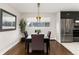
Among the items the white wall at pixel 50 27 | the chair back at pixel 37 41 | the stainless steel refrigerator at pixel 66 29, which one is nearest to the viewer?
the chair back at pixel 37 41

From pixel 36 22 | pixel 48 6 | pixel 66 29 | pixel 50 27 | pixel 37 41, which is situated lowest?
pixel 37 41

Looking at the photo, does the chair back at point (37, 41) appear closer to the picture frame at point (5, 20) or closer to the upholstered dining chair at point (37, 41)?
the upholstered dining chair at point (37, 41)

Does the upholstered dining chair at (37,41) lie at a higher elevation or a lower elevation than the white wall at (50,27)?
lower

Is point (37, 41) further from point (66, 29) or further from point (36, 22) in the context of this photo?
point (36, 22)

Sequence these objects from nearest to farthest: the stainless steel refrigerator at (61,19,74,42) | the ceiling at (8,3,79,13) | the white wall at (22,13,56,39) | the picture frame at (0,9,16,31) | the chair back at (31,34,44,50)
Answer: the chair back at (31,34,44,50) → the picture frame at (0,9,16,31) → the ceiling at (8,3,79,13) → the stainless steel refrigerator at (61,19,74,42) → the white wall at (22,13,56,39)

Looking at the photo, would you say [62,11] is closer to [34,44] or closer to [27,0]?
[34,44]

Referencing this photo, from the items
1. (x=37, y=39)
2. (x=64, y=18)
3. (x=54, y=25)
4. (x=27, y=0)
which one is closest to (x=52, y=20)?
(x=54, y=25)

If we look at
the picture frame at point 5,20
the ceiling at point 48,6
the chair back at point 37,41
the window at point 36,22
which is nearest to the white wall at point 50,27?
the window at point 36,22

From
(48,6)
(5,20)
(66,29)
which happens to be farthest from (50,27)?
(5,20)

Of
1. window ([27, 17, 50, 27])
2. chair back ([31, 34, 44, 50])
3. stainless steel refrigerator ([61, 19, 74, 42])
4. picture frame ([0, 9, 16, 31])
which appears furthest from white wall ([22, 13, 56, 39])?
chair back ([31, 34, 44, 50])

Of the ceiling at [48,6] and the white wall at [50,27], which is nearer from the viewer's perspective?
the ceiling at [48,6]

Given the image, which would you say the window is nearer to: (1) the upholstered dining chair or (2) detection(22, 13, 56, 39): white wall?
(2) detection(22, 13, 56, 39): white wall

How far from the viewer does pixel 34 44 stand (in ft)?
15.1

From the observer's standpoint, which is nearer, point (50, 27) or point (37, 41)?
point (37, 41)
